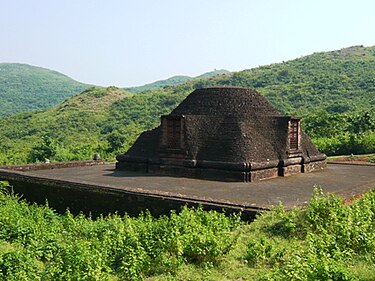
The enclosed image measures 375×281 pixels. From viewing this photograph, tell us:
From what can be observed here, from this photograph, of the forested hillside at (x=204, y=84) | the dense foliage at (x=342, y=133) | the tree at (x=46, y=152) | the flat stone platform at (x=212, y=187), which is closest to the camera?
the flat stone platform at (x=212, y=187)

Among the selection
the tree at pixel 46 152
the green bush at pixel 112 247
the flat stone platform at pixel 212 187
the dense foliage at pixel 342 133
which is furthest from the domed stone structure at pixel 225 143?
the tree at pixel 46 152

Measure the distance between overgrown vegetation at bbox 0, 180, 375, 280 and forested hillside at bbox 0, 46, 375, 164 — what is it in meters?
20.2

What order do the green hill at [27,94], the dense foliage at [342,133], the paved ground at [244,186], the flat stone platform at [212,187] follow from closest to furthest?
the flat stone platform at [212,187], the paved ground at [244,186], the dense foliage at [342,133], the green hill at [27,94]

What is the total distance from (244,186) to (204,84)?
69.8 m

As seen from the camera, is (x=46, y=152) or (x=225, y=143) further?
(x=46, y=152)

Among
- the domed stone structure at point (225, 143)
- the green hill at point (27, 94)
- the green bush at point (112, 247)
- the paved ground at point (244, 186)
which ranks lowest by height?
the green bush at point (112, 247)

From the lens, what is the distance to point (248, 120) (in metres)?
14.5

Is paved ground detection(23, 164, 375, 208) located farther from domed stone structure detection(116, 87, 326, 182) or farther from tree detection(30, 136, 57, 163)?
tree detection(30, 136, 57, 163)

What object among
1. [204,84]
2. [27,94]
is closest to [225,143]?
[204,84]

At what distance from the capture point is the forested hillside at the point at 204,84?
30.0 m

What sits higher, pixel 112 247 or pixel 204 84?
pixel 204 84

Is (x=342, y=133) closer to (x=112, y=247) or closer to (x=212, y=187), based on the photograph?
(x=212, y=187)

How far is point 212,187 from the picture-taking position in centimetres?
1170

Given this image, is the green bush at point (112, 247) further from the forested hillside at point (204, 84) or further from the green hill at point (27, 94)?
the green hill at point (27, 94)
